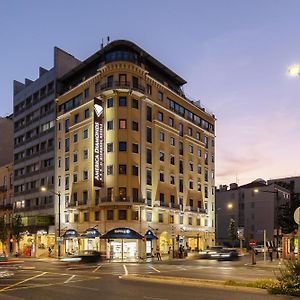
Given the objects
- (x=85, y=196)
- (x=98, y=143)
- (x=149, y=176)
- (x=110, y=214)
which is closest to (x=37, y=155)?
(x=85, y=196)

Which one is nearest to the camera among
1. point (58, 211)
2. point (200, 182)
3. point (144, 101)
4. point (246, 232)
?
point (144, 101)

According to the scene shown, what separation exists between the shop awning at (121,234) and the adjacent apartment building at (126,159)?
126mm

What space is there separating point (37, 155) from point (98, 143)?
69.4 feet

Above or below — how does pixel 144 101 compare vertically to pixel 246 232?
above

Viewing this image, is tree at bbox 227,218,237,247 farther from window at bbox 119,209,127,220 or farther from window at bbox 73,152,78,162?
window at bbox 119,209,127,220

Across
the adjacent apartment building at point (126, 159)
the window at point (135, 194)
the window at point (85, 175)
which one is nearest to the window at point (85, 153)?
the adjacent apartment building at point (126, 159)

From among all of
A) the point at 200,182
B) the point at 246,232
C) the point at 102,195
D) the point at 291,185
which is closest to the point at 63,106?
the point at 102,195

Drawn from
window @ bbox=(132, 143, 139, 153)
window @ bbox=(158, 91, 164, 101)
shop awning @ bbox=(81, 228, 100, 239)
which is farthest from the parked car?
window @ bbox=(158, 91, 164, 101)

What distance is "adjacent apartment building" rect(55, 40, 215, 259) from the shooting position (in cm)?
6128

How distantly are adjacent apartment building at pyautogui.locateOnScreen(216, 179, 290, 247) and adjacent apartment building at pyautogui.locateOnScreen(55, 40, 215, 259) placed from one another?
3048 centimetres

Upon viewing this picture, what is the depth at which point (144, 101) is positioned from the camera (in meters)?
65.6

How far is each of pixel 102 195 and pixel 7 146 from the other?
45.9 metres

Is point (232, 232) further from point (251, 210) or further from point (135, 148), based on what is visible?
point (135, 148)

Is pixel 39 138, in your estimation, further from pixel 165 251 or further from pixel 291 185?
pixel 291 185
